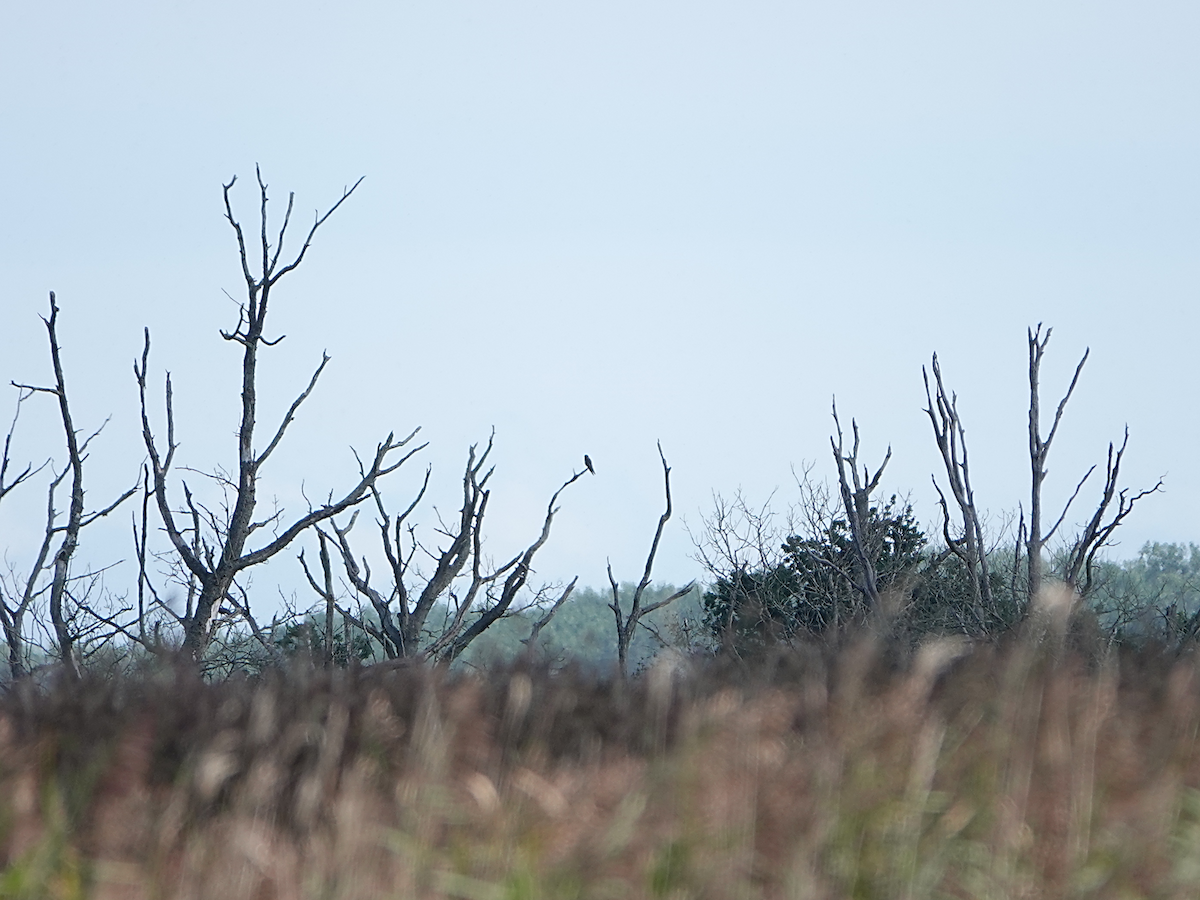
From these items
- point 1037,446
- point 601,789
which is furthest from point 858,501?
point 601,789

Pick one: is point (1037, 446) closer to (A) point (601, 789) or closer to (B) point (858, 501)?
(B) point (858, 501)

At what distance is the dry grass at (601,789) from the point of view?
3617 mm

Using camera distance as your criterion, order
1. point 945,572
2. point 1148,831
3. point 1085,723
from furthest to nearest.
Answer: point 945,572 < point 1085,723 < point 1148,831

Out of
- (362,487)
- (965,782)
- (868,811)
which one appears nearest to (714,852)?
(868,811)

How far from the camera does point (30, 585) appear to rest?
43.7 ft

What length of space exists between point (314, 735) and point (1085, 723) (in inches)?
91.8

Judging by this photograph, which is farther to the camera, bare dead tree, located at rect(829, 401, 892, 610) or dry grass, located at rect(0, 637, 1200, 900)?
bare dead tree, located at rect(829, 401, 892, 610)

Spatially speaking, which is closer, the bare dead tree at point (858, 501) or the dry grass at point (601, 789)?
the dry grass at point (601, 789)

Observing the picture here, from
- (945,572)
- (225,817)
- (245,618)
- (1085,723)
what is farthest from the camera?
(945,572)

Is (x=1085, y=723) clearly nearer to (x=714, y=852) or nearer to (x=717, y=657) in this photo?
(x=714, y=852)

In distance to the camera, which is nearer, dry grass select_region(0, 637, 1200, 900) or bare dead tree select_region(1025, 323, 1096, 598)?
dry grass select_region(0, 637, 1200, 900)

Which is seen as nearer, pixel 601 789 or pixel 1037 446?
pixel 601 789

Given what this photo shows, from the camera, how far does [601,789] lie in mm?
3881

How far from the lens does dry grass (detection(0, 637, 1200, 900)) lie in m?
3.62
